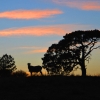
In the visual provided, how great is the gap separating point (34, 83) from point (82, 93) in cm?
463

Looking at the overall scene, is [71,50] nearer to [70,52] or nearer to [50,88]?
[70,52]

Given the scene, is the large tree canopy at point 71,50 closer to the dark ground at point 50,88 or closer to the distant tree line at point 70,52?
the distant tree line at point 70,52

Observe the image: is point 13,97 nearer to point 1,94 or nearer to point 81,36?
point 1,94

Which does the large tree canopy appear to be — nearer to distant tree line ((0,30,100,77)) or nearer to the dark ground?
distant tree line ((0,30,100,77))

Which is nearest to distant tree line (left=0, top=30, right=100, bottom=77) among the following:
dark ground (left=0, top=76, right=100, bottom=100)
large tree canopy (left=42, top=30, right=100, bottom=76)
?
large tree canopy (left=42, top=30, right=100, bottom=76)

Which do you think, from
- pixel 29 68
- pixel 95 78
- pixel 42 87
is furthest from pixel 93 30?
pixel 42 87

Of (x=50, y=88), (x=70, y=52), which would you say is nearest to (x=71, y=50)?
(x=70, y=52)

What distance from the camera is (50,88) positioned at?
22391 mm

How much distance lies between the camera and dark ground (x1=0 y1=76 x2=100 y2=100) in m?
19.9

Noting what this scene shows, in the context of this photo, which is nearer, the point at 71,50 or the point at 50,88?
the point at 50,88

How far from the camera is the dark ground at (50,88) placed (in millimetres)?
19891

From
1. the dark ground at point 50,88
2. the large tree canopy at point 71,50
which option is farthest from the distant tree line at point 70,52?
the dark ground at point 50,88

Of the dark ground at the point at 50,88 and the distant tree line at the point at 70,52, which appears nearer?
the dark ground at the point at 50,88

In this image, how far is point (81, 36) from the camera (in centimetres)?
6197
